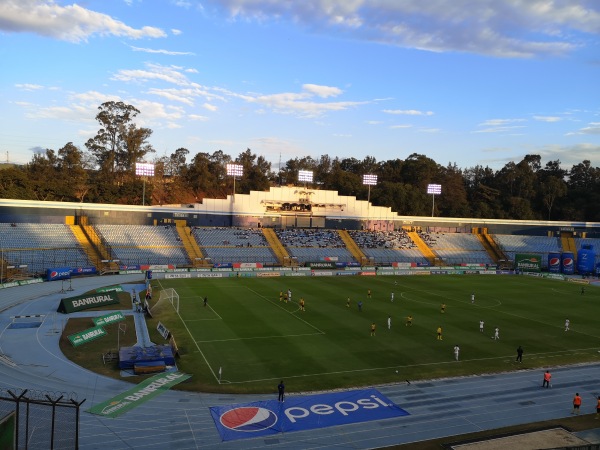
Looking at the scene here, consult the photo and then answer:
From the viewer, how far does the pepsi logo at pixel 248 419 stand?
2076cm

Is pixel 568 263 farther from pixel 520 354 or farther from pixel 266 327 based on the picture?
pixel 266 327

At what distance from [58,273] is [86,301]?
61.7 feet

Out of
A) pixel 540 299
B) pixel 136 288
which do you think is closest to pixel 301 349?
pixel 136 288

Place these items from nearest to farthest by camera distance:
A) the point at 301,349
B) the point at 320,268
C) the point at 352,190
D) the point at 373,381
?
the point at 373,381, the point at 301,349, the point at 320,268, the point at 352,190

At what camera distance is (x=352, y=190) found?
12125 centimetres

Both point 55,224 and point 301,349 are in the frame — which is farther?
point 55,224

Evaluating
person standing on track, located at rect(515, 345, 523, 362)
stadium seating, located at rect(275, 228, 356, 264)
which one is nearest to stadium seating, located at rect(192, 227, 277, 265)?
stadium seating, located at rect(275, 228, 356, 264)

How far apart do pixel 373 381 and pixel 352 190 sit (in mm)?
96552

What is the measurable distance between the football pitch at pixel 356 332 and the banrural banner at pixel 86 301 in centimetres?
433

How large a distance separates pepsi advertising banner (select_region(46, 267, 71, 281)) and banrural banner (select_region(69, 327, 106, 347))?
27.8m

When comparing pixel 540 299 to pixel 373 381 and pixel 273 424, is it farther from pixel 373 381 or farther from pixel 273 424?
pixel 273 424

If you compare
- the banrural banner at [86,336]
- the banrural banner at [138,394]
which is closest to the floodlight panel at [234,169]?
the banrural banner at [86,336]

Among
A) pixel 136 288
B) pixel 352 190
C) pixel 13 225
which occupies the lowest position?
pixel 136 288

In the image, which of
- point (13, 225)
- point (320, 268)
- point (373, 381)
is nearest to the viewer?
point (373, 381)
